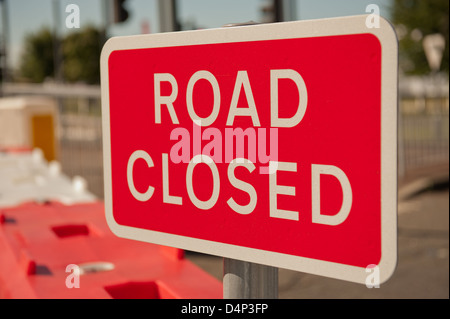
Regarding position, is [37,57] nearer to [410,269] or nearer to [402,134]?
[402,134]

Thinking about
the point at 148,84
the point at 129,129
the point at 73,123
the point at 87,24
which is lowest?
the point at 73,123

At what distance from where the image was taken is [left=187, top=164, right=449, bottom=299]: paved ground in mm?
4852

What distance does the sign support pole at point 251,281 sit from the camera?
132 cm

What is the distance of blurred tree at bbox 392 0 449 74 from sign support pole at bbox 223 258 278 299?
28.7 metres

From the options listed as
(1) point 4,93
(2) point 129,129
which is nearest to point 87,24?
(1) point 4,93

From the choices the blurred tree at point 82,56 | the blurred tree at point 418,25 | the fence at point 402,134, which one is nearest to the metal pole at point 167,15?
the fence at point 402,134

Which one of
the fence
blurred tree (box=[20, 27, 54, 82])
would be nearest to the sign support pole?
the fence

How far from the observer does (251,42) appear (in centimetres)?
125

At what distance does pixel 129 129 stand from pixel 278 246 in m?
0.46

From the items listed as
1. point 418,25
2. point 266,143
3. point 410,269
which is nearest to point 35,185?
point 410,269

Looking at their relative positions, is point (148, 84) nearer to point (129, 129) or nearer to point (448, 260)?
point (129, 129)

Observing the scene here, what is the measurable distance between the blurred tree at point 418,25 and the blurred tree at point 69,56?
21.4 metres

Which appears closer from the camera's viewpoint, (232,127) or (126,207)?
(232,127)

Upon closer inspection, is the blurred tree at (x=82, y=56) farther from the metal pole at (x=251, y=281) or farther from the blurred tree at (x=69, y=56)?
the metal pole at (x=251, y=281)
